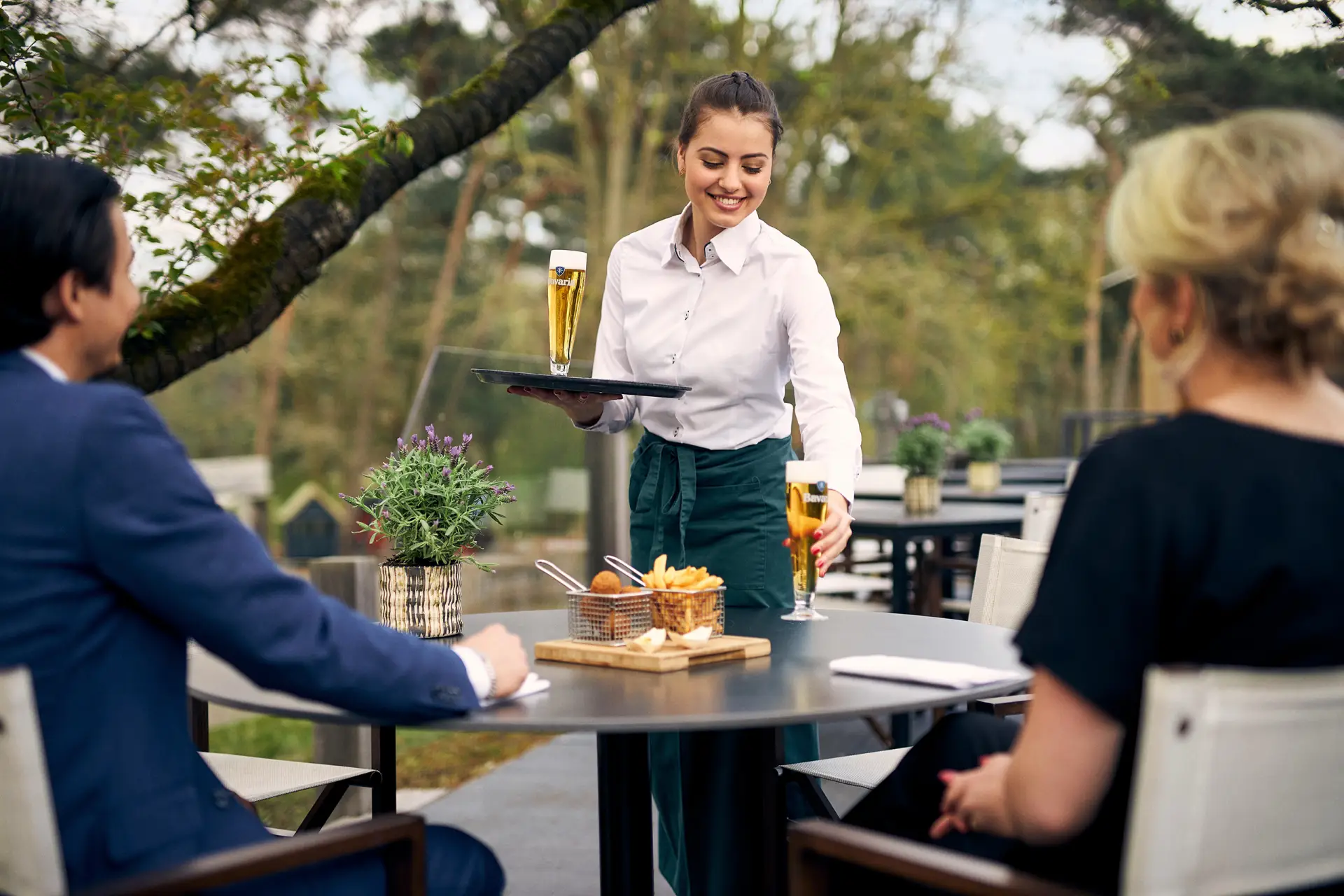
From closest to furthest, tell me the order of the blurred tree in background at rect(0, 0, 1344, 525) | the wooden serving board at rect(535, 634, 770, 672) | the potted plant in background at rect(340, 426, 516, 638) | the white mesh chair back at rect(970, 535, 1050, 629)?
the wooden serving board at rect(535, 634, 770, 672) < the potted plant in background at rect(340, 426, 516, 638) < the white mesh chair back at rect(970, 535, 1050, 629) < the blurred tree in background at rect(0, 0, 1344, 525)

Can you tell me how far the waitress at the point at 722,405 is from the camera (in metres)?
2.53

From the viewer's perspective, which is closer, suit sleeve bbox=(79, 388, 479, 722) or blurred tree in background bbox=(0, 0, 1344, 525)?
suit sleeve bbox=(79, 388, 479, 722)

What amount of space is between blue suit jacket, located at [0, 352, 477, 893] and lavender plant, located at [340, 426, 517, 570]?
0.68 m

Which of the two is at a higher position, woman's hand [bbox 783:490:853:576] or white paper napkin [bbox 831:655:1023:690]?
woman's hand [bbox 783:490:853:576]

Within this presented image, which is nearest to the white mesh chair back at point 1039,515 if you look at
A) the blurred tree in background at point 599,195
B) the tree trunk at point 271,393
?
the blurred tree in background at point 599,195

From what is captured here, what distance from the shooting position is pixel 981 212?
49.8ft

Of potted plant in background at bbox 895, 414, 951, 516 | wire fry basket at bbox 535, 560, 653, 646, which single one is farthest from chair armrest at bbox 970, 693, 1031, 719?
potted plant in background at bbox 895, 414, 951, 516

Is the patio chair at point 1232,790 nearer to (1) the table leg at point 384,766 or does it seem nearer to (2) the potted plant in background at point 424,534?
(2) the potted plant in background at point 424,534

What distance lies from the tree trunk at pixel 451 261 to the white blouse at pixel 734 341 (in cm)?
1465

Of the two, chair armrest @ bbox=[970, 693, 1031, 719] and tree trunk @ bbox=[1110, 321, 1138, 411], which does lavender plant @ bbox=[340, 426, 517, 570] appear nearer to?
chair armrest @ bbox=[970, 693, 1031, 719]

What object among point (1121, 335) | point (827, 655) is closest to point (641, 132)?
point (1121, 335)

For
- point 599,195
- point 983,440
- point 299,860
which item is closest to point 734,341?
point 299,860

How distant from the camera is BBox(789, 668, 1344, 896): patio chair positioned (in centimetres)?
111

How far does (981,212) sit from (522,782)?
11984 millimetres
